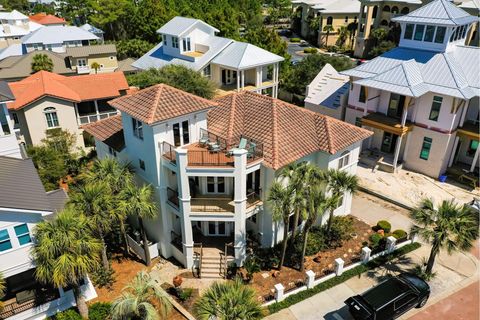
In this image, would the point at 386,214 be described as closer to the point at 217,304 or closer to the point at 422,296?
the point at 422,296

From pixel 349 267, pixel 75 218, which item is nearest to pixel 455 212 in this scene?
pixel 349 267

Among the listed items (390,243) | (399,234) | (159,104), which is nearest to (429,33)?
(399,234)

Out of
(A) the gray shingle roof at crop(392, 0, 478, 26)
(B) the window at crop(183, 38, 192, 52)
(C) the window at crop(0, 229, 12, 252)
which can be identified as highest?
(A) the gray shingle roof at crop(392, 0, 478, 26)

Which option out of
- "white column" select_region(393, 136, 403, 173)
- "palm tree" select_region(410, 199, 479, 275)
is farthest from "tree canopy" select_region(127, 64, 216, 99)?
"palm tree" select_region(410, 199, 479, 275)

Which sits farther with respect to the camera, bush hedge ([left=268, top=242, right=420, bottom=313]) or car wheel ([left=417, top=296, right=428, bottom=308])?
bush hedge ([left=268, top=242, right=420, bottom=313])

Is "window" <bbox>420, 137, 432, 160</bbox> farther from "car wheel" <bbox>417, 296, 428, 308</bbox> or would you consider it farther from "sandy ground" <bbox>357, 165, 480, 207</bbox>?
"car wheel" <bbox>417, 296, 428, 308</bbox>

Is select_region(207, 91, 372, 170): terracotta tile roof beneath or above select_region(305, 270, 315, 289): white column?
above

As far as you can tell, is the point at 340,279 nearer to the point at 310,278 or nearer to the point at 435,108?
the point at 310,278
